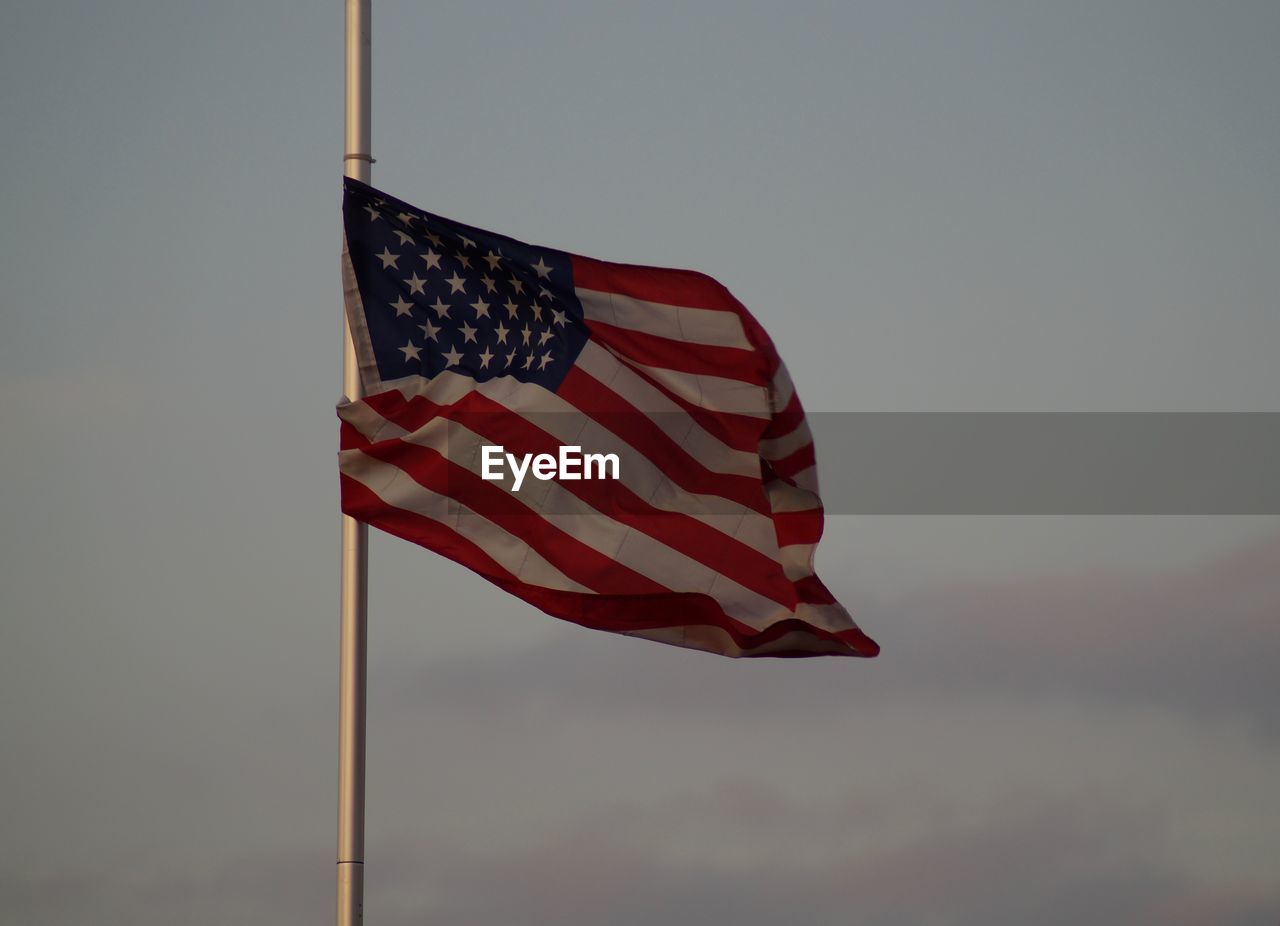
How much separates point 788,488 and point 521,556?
9.93ft

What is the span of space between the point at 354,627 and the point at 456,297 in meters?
3.54

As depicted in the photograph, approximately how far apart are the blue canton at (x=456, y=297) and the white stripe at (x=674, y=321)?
378 mm

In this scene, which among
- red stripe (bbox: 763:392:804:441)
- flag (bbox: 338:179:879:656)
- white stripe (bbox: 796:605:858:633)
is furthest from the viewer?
red stripe (bbox: 763:392:804:441)

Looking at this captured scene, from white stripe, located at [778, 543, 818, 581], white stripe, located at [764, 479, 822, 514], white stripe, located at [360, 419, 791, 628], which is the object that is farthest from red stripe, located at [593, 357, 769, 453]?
white stripe, located at [360, 419, 791, 628]

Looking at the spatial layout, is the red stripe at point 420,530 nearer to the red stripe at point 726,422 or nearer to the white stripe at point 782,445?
the red stripe at point 726,422

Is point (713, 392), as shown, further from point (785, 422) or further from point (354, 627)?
point (354, 627)

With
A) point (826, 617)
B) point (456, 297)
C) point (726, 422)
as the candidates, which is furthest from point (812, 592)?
point (456, 297)

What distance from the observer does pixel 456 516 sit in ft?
55.6

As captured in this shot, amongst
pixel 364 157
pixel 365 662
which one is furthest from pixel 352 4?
pixel 365 662

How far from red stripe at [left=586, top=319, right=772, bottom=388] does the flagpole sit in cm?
291

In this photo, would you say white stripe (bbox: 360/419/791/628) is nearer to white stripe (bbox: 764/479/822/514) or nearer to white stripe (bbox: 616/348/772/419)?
white stripe (bbox: 764/479/822/514)

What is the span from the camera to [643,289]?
18109 millimetres

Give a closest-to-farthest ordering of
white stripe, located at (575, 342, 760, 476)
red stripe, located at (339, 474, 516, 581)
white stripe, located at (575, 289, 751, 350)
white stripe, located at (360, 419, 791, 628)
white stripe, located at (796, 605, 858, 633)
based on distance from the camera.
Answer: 1. red stripe, located at (339, 474, 516, 581)
2. white stripe, located at (360, 419, 791, 628)
3. white stripe, located at (796, 605, 858, 633)
4. white stripe, located at (575, 342, 760, 476)
5. white stripe, located at (575, 289, 751, 350)

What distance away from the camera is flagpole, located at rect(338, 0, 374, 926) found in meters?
15.2
